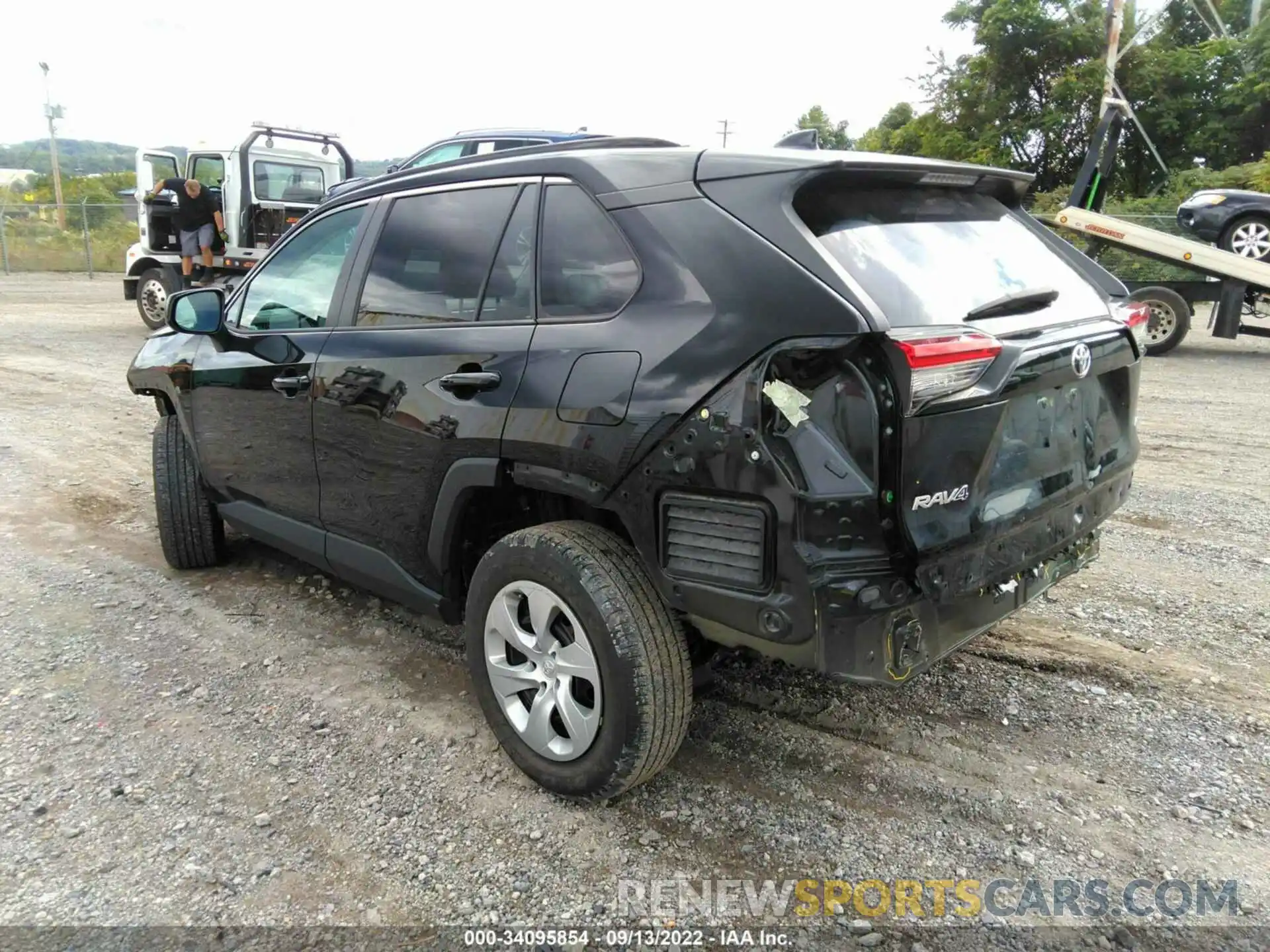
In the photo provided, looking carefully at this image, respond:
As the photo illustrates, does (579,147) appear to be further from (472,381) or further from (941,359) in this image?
(941,359)

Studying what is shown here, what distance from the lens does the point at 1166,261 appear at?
36.5ft

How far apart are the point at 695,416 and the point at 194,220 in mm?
12345

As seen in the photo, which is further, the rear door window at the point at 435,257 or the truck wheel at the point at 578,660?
the rear door window at the point at 435,257

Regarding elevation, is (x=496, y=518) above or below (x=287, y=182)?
below

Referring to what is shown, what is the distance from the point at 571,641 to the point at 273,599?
2279mm

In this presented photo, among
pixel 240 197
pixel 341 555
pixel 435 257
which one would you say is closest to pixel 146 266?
pixel 240 197

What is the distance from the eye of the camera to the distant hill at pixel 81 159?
15820 mm

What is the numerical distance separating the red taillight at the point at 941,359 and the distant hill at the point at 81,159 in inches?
484

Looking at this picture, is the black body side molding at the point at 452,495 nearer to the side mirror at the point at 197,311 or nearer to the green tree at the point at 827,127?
the side mirror at the point at 197,311

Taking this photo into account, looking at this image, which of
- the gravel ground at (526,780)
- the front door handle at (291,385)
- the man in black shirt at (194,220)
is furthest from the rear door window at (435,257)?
the man in black shirt at (194,220)

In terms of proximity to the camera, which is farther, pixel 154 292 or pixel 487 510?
pixel 154 292

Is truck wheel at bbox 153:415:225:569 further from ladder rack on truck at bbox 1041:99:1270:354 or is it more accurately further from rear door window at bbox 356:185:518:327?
ladder rack on truck at bbox 1041:99:1270:354

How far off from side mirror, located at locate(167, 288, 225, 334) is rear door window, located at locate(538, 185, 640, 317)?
1.99 metres

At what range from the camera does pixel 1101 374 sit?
2777 mm
